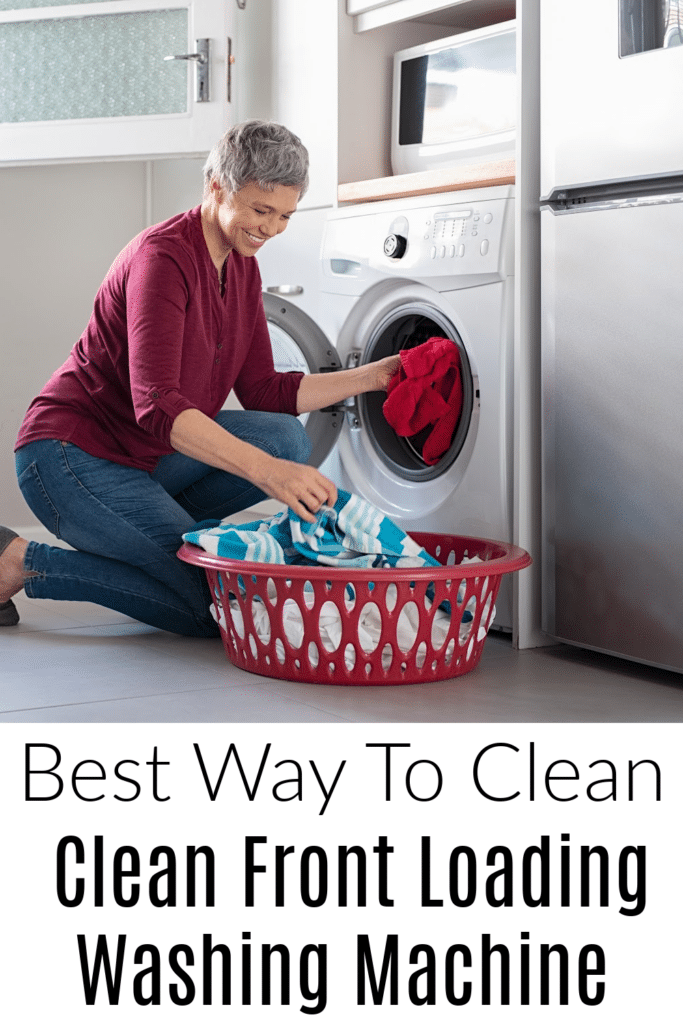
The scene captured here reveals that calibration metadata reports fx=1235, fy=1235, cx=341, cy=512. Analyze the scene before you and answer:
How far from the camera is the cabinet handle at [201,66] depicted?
2803mm

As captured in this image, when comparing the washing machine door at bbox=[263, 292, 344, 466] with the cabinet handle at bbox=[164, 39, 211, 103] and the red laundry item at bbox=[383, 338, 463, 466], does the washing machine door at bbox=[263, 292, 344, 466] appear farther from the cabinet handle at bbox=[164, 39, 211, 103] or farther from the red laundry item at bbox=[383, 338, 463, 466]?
the cabinet handle at bbox=[164, 39, 211, 103]

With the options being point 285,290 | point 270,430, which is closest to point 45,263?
point 285,290

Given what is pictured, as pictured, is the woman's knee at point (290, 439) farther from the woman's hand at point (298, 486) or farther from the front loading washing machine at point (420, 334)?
the woman's hand at point (298, 486)

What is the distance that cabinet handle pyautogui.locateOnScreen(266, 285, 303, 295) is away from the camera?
2.59m

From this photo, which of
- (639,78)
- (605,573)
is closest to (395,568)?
(605,573)

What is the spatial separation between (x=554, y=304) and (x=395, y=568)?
543mm

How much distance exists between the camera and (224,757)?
129 centimetres

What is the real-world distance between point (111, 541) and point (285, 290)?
0.75 m

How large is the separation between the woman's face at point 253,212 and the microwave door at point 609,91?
43 centimetres

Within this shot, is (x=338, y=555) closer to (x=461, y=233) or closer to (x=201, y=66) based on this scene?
(x=461, y=233)

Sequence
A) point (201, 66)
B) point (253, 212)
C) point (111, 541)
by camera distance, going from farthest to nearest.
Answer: point (201, 66) → point (111, 541) → point (253, 212)

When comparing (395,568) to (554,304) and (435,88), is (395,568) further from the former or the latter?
(435,88)

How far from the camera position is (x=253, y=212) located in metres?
1.98

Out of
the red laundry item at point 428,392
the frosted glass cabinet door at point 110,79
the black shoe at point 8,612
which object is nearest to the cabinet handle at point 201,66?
the frosted glass cabinet door at point 110,79
